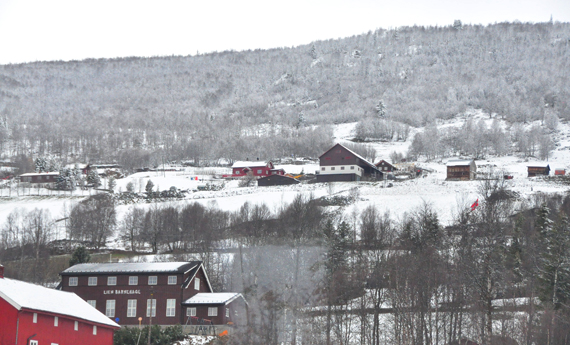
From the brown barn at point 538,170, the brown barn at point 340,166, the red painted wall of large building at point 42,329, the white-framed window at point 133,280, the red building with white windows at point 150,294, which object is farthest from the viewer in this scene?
the brown barn at point 538,170

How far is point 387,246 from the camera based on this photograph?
53.8 metres

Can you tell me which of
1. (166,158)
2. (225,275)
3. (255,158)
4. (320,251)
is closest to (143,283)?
(225,275)

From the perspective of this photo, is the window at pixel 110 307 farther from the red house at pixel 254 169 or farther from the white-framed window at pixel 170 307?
the red house at pixel 254 169

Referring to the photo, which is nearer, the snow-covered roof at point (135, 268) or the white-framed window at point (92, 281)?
the snow-covered roof at point (135, 268)

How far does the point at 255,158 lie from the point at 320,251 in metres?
91.6

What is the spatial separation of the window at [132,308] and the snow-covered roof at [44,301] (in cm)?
871

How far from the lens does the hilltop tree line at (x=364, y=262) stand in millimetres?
36594

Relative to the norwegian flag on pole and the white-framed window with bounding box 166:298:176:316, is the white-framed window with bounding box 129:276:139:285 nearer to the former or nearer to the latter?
the white-framed window with bounding box 166:298:176:316

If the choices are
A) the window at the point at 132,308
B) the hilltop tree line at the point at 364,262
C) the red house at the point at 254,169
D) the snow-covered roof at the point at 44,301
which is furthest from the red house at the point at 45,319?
the red house at the point at 254,169

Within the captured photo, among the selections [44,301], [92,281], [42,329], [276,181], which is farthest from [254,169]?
[42,329]

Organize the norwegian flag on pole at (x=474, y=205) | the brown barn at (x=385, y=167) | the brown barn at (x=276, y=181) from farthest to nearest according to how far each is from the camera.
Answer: the brown barn at (x=385, y=167) → the brown barn at (x=276, y=181) → the norwegian flag on pole at (x=474, y=205)

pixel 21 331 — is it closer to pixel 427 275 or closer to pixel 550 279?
pixel 427 275

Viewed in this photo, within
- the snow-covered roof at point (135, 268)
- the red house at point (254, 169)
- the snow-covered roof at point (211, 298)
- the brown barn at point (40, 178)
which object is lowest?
the snow-covered roof at point (211, 298)

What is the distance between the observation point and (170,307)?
43.1m
